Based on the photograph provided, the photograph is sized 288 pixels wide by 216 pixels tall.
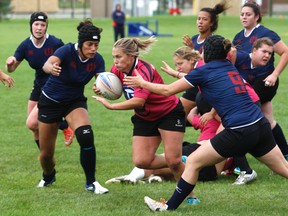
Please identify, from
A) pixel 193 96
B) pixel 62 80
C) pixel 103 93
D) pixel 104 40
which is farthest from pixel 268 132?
pixel 104 40

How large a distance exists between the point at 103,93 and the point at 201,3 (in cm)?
6202

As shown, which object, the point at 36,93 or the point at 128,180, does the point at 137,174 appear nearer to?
the point at 128,180

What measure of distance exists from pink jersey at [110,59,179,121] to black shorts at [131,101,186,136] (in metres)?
0.05

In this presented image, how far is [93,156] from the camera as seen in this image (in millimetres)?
7969

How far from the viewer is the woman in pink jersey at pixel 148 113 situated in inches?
299

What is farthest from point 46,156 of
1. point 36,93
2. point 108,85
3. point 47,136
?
point 36,93

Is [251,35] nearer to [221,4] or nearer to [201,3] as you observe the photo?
[221,4]

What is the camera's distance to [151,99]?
7734 mm

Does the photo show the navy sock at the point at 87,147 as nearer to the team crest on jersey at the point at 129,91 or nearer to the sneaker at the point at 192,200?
the team crest on jersey at the point at 129,91

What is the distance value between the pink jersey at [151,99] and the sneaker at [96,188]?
2.84 feet

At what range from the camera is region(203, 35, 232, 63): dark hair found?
695 centimetres

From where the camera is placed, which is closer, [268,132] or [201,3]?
[268,132]

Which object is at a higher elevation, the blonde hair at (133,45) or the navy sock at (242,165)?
the blonde hair at (133,45)

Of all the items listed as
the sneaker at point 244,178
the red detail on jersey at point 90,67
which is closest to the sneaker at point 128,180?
the sneaker at point 244,178
